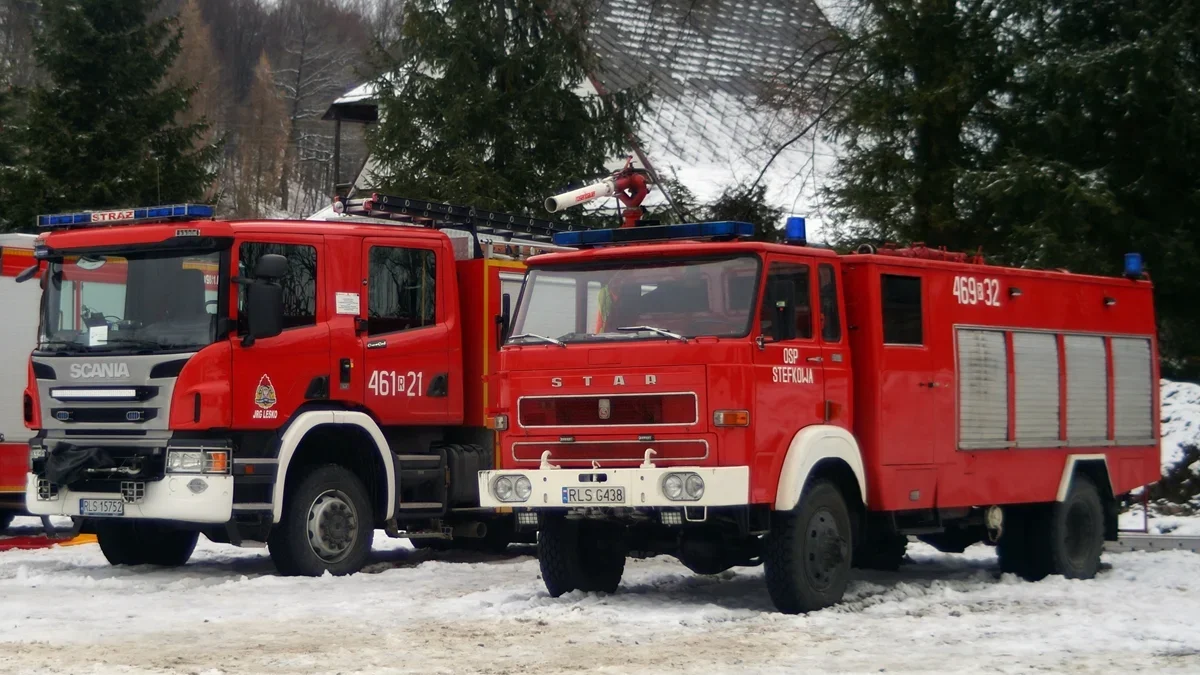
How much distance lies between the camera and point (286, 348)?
1268 centimetres

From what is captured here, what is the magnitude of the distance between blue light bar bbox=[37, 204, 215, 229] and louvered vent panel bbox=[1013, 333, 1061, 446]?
6518 mm

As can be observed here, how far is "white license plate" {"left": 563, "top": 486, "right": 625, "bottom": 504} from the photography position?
10562 millimetres

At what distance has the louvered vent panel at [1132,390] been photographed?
14086 millimetres

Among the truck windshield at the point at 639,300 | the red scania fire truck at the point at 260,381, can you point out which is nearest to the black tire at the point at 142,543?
the red scania fire truck at the point at 260,381

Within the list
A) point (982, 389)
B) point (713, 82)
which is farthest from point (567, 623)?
point (713, 82)

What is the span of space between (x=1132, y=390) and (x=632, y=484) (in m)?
5.89

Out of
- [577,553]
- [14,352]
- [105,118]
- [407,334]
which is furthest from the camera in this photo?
[105,118]

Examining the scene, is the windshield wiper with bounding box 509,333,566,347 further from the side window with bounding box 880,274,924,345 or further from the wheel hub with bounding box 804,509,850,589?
the side window with bounding box 880,274,924,345

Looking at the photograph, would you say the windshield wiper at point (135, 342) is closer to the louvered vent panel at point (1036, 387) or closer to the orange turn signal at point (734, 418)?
the orange turn signal at point (734, 418)

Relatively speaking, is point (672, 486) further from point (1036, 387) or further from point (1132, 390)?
point (1132, 390)

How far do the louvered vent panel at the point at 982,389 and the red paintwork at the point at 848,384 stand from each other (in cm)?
9

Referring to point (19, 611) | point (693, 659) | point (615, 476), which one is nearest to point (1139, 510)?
point (615, 476)

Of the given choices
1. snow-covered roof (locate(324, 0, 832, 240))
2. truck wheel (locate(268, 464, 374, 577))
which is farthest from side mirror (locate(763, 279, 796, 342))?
snow-covered roof (locate(324, 0, 832, 240))

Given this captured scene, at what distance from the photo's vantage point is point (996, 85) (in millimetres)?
21656
